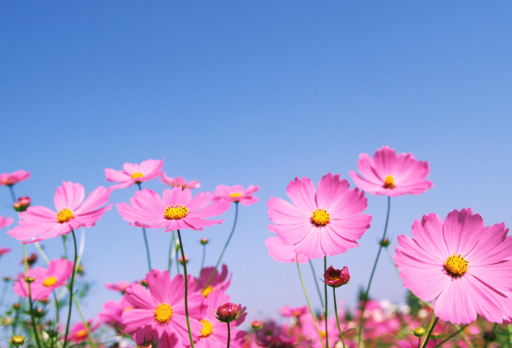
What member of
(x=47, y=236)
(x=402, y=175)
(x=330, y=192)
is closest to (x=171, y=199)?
(x=47, y=236)

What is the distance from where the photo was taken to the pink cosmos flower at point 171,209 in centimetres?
82

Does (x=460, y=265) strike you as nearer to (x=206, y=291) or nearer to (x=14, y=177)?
(x=206, y=291)

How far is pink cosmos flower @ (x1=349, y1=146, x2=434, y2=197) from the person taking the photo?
101 centimetres

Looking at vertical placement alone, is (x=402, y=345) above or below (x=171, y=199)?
below

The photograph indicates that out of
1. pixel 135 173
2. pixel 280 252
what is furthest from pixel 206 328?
pixel 135 173

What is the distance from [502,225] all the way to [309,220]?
402 millimetres

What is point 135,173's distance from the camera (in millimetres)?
1235

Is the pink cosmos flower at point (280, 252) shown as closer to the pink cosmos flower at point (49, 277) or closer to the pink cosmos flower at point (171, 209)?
the pink cosmos flower at point (171, 209)

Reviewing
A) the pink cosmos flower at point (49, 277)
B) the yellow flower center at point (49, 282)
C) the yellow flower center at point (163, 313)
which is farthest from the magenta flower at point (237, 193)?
the yellow flower center at point (49, 282)

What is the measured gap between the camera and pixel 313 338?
1579mm

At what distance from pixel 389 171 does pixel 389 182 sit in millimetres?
51

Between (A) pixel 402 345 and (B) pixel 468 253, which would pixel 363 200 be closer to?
(B) pixel 468 253

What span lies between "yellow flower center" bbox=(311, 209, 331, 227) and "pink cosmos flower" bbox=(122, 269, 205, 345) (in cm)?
33

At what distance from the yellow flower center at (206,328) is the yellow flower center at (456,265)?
598 millimetres
